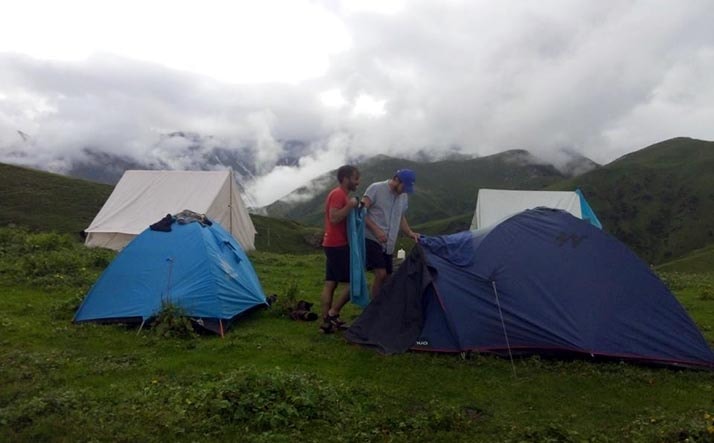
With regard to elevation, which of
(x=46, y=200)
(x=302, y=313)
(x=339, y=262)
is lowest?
(x=302, y=313)

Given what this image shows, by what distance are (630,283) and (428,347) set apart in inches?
121

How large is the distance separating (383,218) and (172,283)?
3.82 metres

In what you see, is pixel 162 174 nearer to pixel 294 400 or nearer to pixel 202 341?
pixel 202 341

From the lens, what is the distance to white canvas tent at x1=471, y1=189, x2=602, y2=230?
2522 cm

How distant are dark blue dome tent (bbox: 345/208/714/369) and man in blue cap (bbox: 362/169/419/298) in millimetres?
713

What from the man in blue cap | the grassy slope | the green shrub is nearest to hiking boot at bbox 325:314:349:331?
the grassy slope

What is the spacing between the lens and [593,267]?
823cm

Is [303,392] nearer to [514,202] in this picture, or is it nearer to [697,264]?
[514,202]

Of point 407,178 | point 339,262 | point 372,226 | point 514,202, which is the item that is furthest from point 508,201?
point 339,262

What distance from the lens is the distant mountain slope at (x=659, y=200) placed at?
14350cm

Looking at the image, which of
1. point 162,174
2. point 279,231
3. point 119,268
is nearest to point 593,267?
point 119,268

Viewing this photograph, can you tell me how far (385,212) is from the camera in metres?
9.37

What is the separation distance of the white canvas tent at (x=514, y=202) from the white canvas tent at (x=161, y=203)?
478 inches

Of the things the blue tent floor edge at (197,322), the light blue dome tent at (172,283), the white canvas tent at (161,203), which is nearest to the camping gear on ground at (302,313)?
the light blue dome tent at (172,283)
